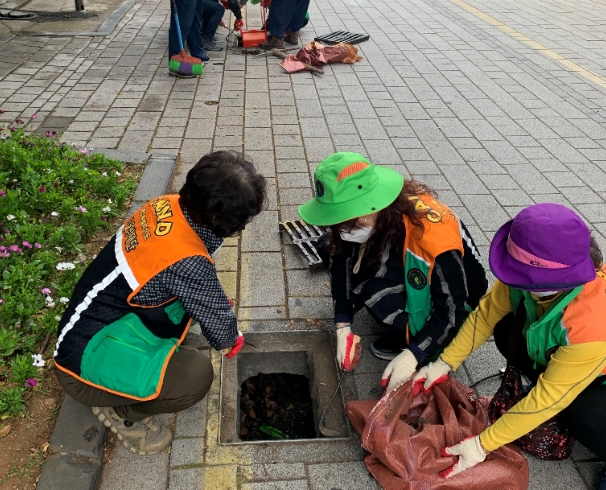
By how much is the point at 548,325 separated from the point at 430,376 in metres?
0.58

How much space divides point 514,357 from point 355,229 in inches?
33.0

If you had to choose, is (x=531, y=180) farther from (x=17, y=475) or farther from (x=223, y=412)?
(x=17, y=475)

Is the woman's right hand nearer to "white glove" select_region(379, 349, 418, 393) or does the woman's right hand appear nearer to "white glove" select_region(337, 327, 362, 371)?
"white glove" select_region(337, 327, 362, 371)

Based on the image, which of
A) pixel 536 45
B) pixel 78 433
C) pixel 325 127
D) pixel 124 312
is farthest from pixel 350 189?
pixel 536 45

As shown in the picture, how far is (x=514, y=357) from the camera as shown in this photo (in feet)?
6.92

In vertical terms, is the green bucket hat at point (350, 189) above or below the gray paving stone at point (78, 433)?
above

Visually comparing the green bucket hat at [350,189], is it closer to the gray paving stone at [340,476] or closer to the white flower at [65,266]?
the gray paving stone at [340,476]

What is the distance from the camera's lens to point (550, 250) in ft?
5.11

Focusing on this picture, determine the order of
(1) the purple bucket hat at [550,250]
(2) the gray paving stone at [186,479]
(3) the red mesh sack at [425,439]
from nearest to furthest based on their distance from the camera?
(1) the purple bucket hat at [550,250], (3) the red mesh sack at [425,439], (2) the gray paving stone at [186,479]

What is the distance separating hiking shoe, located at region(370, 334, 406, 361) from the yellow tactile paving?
17.7 feet

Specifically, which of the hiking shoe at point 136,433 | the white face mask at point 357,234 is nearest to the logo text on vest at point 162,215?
the white face mask at point 357,234

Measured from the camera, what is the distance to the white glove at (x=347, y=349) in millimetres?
2402

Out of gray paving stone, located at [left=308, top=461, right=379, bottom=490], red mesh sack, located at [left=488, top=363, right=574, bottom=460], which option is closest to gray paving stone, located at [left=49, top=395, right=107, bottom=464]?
gray paving stone, located at [left=308, top=461, right=379, bottom=490]

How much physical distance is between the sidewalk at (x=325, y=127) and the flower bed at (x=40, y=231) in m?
0.52
